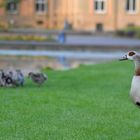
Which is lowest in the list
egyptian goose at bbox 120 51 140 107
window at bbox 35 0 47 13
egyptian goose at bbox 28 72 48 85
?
window at bbox 35 0 47 13

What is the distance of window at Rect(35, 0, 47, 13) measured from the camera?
51219 millimetres

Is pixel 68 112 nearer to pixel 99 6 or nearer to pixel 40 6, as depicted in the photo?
pixel 99 6

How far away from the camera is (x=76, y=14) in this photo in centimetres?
5000

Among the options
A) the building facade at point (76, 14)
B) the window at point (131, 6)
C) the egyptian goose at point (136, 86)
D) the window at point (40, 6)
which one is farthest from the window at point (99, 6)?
the egyptian goose at point (136, 86)

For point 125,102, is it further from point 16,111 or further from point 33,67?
point 33,67

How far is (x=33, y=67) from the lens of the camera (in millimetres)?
22281

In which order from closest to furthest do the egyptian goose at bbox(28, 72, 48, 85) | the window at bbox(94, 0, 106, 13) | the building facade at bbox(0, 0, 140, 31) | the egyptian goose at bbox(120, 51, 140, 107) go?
the egyptian goose at bbox(120, 51, 140, 107), the egyptian goose at bbox(28, 72, 48, 85), the building facade at bbox(0, 0, 140, 31), the window at bbox(94, 0, 106, 13)

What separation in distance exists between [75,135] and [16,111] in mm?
1915

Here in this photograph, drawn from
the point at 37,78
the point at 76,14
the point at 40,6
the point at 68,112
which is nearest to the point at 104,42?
the point at 76,14

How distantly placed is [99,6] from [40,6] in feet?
14.1

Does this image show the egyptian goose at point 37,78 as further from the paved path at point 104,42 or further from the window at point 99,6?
the window at point 99,6

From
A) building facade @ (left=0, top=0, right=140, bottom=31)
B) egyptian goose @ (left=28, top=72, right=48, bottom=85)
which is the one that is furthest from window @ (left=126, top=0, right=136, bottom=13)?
egyptian goose @ (left=28, top=72, right=48, bottom=85)

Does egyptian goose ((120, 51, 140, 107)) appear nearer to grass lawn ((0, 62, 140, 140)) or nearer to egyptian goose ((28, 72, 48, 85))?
grass lawn ((0, 62, 140, 140))

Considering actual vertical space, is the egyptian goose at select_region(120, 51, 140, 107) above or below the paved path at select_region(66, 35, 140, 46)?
above
